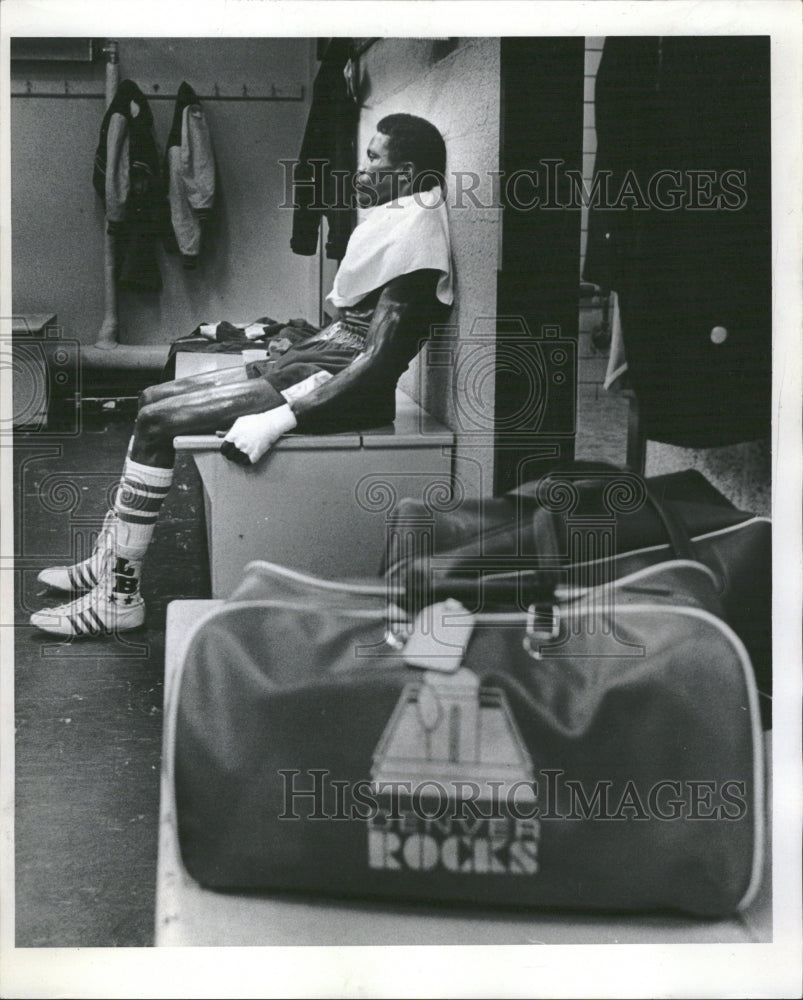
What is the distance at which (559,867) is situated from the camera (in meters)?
1.65

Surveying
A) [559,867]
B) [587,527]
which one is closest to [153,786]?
[559,867]

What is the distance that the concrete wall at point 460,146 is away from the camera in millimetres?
1805

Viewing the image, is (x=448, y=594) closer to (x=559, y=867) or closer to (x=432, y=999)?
(x=559, y=867)

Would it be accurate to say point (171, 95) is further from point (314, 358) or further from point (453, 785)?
point (453, 785)

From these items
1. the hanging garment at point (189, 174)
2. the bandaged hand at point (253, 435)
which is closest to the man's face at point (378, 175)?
the hanging garment at point (189, 174)

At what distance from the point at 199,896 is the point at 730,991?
0.80m

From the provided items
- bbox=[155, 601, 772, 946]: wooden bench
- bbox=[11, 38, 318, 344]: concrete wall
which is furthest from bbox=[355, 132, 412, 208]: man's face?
bbox=[155, 601, 772, 946]: wooden bench

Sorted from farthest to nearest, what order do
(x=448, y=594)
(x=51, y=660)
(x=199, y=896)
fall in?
(x=51, y=660), (x=448, y=594), (x=199, y=896)

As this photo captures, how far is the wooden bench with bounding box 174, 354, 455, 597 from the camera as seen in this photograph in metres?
1.83

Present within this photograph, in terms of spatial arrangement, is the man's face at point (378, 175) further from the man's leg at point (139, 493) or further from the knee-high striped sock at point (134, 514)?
the knee-high striped sock at point (134, 514)

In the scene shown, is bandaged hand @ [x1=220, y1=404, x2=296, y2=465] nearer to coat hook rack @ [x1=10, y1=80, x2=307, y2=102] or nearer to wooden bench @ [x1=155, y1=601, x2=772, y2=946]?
wooden bench @ [x1=155, y1=601, x2=772, y2=946]

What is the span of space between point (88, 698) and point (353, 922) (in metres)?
0.53

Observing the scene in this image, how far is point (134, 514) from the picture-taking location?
1869mm

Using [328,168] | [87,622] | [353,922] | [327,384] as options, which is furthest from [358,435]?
[353,922]
